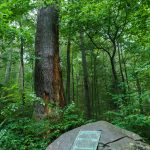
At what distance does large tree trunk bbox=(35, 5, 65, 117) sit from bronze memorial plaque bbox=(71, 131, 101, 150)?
2.80 metres

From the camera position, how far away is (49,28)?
9.05 meters

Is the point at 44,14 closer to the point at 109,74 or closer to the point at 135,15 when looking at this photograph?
the point at 135,15

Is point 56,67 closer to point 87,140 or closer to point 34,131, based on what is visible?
point 34,131

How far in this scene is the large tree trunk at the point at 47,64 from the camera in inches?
326

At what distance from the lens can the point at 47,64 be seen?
8570 mm

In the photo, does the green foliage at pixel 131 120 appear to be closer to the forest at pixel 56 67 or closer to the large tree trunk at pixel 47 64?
the forest at pixel 56 67

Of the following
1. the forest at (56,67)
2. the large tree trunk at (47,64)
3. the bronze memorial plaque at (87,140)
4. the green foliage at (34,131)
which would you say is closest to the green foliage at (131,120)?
the forest at (56,67)

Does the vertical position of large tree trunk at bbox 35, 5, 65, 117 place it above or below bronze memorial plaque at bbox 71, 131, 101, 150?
above

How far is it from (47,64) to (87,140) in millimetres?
3837

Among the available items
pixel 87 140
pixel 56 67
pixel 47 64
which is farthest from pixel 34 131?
pixel 56 67

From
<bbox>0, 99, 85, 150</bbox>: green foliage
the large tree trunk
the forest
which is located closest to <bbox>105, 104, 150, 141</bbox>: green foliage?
the forest

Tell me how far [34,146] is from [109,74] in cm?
1503

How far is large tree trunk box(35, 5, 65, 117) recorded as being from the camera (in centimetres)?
829

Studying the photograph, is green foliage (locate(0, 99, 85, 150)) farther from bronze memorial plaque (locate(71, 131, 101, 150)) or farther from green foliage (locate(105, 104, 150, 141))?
bronze memorial plaque (locate(71, 131, 101, 150))
